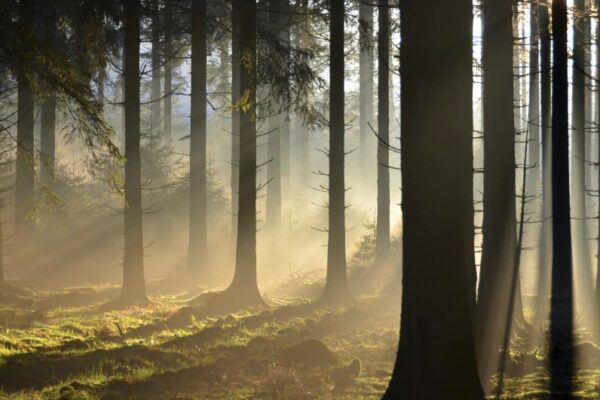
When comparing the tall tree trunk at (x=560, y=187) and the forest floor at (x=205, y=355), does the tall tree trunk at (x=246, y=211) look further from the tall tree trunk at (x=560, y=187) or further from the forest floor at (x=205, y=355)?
the tall tree trunk at (x=560, y=187)

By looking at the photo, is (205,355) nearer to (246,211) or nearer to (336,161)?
(246,211)

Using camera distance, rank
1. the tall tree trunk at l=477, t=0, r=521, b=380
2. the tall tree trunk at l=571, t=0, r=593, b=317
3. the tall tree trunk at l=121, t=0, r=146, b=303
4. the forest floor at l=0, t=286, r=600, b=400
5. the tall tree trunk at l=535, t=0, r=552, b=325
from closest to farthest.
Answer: the forest floor at l=0, t=286, r=600, b=400
the tall tree trunk at l=477, t=0, r=521, b=380
the tall tree trunk at l=121, t=0, r=146, b=303
the tall tree trunk at l=535, t=0, r=552, b=325
the tall tree trunk at l=571, t=0, r=593, b=317

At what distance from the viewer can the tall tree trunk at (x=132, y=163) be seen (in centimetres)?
1274

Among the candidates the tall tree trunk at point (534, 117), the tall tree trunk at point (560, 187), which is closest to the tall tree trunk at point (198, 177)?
the tall tree trunk at point (560, 187)

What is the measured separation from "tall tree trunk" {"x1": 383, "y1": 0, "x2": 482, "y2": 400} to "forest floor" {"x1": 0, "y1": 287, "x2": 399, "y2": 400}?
7.14 ft

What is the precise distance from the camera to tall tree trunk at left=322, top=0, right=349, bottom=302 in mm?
13875

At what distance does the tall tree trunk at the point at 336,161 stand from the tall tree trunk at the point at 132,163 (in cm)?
470

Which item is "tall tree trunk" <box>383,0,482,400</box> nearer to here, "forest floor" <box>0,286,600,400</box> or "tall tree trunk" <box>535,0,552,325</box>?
"forest floor" <box>0,286,600,400</box>

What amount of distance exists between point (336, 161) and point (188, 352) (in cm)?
695

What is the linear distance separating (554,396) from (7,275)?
771 inches

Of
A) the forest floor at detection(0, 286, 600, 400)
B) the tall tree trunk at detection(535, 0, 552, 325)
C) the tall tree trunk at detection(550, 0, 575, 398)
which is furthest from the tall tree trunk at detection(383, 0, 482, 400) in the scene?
the tall tree trunk at detection(550, 0, 575, 398)

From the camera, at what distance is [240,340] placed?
9.92 m

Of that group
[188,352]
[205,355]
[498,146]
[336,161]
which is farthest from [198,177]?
[498,146]

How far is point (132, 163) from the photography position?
12.8 metres
